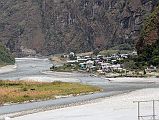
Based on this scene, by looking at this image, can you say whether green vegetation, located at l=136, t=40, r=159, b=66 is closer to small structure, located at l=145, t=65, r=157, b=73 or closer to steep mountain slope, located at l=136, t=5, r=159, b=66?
steep mountain slope, located at l=136, t=5, r=159, b=66

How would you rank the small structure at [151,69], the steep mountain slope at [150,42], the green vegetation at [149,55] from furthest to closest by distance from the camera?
the steep mountain slope at [150,42]
the green vegetation at [149,55]
the small structure at [151,69]

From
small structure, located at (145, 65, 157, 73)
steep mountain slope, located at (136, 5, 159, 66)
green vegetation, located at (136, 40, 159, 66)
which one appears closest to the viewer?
small structure, located at (145, 65, 157, 73)

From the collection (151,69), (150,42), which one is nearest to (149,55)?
(150,42)

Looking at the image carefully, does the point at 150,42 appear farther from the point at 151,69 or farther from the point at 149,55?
the point at 151,69

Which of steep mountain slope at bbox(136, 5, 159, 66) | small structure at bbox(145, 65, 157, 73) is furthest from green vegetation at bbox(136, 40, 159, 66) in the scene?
small structure at bbox(145, 65, 157, 73)

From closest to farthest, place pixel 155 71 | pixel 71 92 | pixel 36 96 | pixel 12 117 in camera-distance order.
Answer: pixel 12 117, pixel 36 96, pixel 71 92, pixel 155 71

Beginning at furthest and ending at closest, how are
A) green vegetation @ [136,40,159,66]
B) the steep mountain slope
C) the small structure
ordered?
the steep mountain slope, green vegetation @ [136,40,159,66], the small structure

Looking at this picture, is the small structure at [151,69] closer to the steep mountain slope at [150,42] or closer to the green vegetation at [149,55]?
the green vegetation at [149,55]

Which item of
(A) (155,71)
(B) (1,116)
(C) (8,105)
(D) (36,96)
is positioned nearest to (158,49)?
(A) (155,71)

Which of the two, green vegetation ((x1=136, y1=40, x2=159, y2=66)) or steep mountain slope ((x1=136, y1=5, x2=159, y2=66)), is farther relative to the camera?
steep mountain slope ((x1=136, y1=5, x2=159, y2=66))

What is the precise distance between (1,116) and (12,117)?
2203 millimetres

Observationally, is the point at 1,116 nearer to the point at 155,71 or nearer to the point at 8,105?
the point at 8,105

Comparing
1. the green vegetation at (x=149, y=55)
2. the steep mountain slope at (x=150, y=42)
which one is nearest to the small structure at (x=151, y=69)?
the green vegetation at (x=149, y=55)

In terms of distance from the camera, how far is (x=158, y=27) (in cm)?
14050
